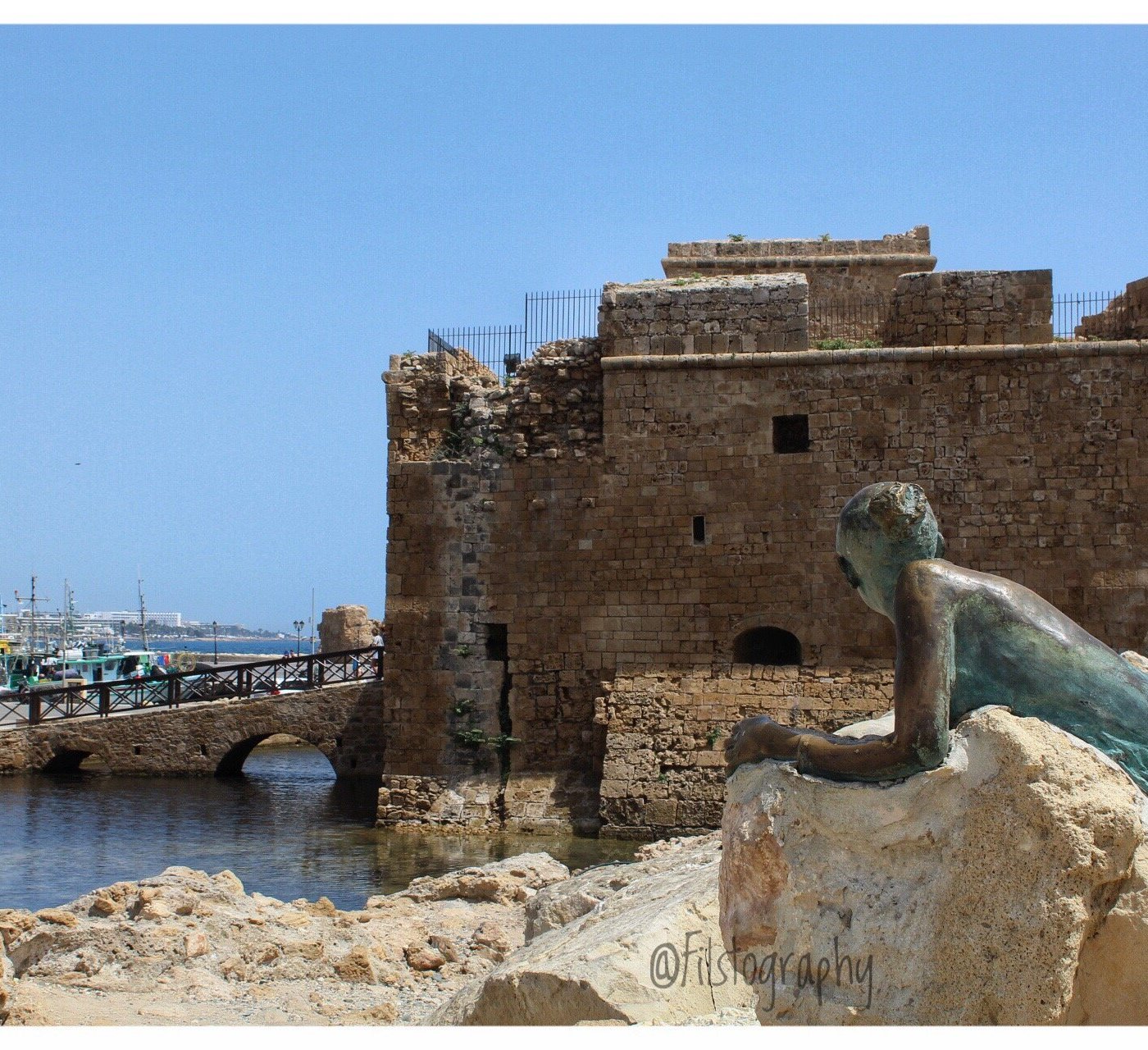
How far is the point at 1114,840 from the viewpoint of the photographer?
3318mm

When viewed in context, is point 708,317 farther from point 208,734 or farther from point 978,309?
point 208,734

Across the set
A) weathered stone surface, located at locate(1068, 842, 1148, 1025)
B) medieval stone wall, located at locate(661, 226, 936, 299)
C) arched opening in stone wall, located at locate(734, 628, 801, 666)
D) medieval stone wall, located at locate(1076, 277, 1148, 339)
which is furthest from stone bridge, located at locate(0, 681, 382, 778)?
weathered stone surface, located at locate(1068, 842, 1148, 1025)

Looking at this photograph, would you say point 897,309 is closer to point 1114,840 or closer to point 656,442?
point 656,442

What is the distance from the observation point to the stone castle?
14.3 meters

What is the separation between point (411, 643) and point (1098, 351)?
788cm

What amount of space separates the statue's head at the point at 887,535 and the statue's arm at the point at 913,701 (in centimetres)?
8

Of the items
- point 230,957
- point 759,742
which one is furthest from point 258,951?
point 759,742

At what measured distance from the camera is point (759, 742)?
12.1 feet

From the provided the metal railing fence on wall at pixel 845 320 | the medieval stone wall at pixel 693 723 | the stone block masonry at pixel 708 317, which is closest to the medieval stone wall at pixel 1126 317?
the metal railing fence on wall at pixel 845 320

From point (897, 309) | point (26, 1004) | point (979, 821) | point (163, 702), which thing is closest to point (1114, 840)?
point (979, 821)

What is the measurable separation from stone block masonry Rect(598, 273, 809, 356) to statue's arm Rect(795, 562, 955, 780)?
11528 millimetres

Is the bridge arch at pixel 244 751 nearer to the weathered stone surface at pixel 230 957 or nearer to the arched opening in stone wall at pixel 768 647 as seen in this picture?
the arched opening in stone wall at pixel 768 647

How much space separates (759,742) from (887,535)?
63 cm

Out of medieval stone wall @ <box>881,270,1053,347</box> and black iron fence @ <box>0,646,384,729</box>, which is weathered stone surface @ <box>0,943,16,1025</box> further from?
black iron fence @ <box>0,646,384,729</box>
